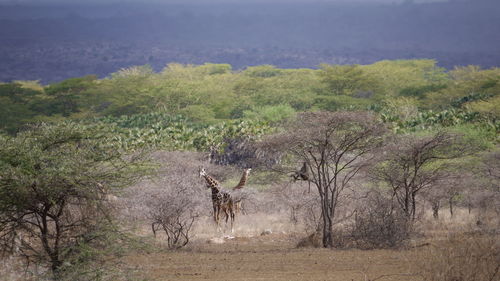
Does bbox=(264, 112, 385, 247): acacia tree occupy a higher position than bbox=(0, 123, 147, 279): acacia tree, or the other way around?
bbox=(264, 112, 385, 247): acacia tree

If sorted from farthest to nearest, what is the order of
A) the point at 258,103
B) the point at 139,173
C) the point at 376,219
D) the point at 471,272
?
1. the point at 258,103
2. the point at 376,219
3. the point at 139,173
4. the point at 471,272

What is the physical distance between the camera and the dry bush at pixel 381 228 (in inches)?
769

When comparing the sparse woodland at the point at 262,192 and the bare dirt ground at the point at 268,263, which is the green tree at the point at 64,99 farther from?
the bare dirt ground at the point at 268,263

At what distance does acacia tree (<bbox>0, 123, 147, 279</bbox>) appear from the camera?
12406 mm

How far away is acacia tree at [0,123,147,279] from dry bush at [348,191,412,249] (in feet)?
27.4

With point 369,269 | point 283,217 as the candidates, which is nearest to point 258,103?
point 283,217

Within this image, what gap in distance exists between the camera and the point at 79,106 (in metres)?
88.3

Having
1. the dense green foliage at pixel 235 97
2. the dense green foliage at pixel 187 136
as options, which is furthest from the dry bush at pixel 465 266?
the dense green foliage at pixel 235 97

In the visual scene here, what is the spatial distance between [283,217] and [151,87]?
57.0m

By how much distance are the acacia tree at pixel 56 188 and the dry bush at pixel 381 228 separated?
27.4 feet

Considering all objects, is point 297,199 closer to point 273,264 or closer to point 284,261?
point 284,261

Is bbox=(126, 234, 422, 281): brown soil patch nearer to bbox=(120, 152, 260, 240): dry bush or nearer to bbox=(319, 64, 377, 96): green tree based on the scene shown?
bbox=(120, 152, 260, 240): dry bush

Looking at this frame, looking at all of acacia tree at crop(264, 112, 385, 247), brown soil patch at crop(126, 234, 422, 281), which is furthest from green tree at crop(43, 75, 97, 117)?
brown soil patch at crop(126, 234, 422, 281)

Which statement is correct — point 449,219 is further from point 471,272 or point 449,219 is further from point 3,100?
point 3,100
